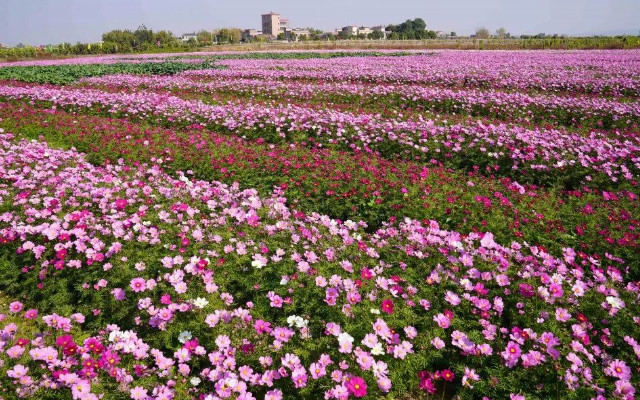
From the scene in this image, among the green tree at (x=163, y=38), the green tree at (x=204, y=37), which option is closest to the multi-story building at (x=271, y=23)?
the green tree at (x=204, y=37)

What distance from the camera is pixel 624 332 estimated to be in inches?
125

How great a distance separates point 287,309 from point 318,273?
530mm

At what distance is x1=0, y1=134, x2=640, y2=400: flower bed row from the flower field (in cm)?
2

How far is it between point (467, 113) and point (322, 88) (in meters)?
6.33

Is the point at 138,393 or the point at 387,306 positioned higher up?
the point at 387,306

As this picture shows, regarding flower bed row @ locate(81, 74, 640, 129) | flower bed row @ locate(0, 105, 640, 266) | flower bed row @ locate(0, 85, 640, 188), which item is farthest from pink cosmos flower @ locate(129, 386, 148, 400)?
flower bed row @ locate(81, 74, 640, 129)

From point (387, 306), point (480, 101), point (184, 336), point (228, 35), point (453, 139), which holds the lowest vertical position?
point (184, 336)

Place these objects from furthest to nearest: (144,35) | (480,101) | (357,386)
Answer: (144,35)
(480,101)
(357,386)

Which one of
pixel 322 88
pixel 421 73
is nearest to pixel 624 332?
pixel 322 88

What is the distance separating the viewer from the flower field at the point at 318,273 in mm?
2896

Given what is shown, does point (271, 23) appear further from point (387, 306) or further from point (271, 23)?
point (387, 306)

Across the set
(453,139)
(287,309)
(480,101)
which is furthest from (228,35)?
(287,309)

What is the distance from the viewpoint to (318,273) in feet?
12.5

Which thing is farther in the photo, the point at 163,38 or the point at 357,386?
the point at 163,38
